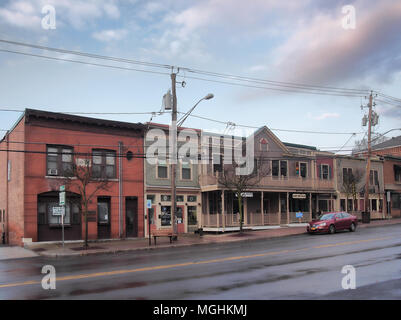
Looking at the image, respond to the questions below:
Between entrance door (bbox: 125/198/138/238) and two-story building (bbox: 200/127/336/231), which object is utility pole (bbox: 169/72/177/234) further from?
two-story building (bbox: 200/127/336/231)

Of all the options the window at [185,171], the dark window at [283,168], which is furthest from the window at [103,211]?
the dark window at [283,168]

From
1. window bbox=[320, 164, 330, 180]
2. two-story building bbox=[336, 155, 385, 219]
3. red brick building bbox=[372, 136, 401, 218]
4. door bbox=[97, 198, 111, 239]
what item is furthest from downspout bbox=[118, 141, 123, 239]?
red brick building bbox=[372, 136, 401, 218]

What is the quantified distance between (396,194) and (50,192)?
40580 mm

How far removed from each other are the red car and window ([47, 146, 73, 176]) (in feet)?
53.1

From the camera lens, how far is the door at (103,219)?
89.4 ft

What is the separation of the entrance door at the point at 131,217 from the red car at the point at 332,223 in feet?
38.5

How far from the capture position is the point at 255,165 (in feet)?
115

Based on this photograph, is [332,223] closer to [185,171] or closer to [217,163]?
[217,163]

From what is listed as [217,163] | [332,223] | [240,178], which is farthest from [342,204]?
[240,178]

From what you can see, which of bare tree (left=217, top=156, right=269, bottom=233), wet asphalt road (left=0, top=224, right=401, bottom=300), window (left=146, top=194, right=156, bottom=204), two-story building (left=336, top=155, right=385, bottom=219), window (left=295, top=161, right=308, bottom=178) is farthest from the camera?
two-story building (left=336, top=155, right=385, bottom=219)

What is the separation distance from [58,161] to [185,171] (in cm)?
986

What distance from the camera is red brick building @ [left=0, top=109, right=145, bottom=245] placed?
985 inches

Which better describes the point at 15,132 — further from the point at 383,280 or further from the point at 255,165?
the point at 383,280

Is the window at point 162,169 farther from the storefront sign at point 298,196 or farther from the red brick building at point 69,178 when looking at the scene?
the storefront sign at point 298,196
